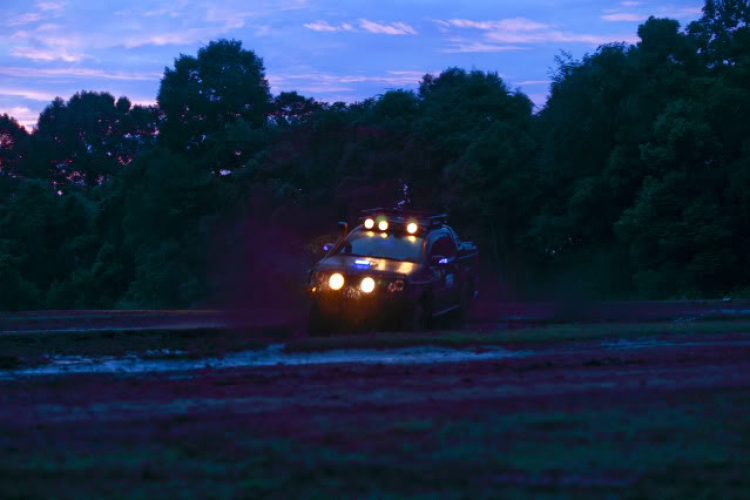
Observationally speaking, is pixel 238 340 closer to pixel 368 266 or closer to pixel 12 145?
pixel 368 266

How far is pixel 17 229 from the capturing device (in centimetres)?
5269

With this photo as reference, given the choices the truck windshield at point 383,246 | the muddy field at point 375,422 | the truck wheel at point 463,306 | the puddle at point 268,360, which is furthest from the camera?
the truck wheel at point 463,306

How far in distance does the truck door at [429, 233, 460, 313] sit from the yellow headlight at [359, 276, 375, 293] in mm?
1383

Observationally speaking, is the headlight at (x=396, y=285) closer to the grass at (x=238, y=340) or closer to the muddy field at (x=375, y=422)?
the grass at (x=238, y=340)

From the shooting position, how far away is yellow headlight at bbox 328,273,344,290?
12.8m

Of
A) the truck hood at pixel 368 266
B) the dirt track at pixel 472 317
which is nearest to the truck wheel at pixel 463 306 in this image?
the dirt track at pixel 472 317

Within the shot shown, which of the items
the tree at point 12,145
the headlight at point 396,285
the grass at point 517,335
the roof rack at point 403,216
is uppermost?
the tree at point 12,145

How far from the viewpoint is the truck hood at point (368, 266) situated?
42.0ft

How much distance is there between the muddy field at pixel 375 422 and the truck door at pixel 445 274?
3.14m

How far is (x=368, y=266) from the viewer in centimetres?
1295

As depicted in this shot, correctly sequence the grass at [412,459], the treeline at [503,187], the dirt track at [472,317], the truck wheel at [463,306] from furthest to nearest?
the treeline at [503,187], the truck wheel at [463,306], the dirt track at [472,317], the grass at [412,459]

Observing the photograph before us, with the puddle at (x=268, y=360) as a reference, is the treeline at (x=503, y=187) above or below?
above

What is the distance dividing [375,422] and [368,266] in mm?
6943

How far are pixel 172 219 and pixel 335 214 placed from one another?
43.6 ft
